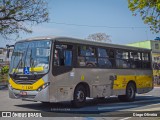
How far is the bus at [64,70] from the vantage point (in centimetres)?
1202

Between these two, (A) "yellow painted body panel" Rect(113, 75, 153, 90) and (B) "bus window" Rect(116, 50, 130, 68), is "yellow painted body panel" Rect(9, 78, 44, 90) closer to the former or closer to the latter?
(A) "yellow painted body panel" Rect(113, 75, 153, 90)

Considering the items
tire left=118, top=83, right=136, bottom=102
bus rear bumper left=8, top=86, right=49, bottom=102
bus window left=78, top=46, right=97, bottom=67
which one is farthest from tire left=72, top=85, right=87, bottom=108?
tire left=118, top=83, right=136, bottom=102

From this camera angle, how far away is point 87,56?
1398 cm

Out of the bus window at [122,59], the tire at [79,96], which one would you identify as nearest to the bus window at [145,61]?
the bus window at [122,59]

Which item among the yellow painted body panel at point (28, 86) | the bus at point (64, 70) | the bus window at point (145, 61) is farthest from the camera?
the bus window at point (145, 61)

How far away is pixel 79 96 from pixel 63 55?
6.48ft

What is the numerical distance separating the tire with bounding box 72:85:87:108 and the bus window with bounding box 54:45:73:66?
123 centimetres

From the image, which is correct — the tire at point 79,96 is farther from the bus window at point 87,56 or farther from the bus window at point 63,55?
the bus window at point 63,55

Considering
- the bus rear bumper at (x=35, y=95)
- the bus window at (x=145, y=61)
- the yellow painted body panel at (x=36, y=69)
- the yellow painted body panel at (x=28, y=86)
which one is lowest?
the bus rear bumper at (x=35, y=95)

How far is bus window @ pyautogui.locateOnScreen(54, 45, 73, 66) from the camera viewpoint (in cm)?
1231

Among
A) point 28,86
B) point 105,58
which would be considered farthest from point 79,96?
point 105,58

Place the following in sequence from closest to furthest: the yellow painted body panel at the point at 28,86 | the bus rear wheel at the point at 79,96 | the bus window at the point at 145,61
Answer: the yellow painted body panel at the point at 28,86 < the bus rear wheel at the point at 79,96 < the bus window at the point at 145,61

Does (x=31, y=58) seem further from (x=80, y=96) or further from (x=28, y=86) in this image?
(x=80, y=96)

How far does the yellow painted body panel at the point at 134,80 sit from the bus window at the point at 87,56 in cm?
215
